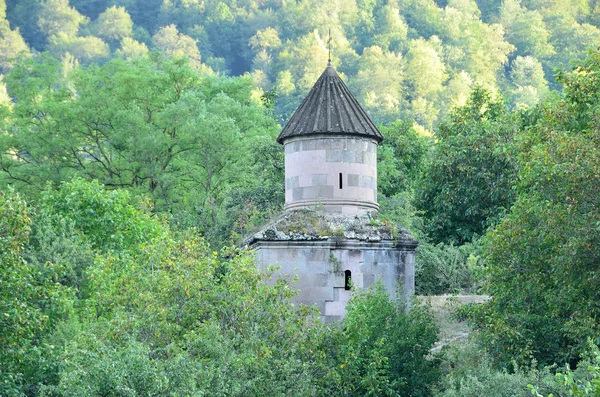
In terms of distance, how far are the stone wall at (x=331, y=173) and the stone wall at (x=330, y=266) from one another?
1.27 meters

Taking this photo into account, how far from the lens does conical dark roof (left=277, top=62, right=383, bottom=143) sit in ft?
125

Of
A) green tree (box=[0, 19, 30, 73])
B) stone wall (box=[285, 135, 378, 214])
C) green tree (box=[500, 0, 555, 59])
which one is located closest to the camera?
stone wall (box=[285, 135, 378, 214])

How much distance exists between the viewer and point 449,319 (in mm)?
37188

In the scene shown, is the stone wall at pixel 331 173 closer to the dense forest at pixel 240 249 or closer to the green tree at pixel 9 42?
the dense forest at pixel 240 249

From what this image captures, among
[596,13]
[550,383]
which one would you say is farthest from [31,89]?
[596,13]

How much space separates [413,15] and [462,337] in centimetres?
12493

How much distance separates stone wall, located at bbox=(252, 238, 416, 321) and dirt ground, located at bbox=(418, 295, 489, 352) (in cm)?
152

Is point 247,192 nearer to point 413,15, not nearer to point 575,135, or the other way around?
point 575,135

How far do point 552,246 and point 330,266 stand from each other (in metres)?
6.35

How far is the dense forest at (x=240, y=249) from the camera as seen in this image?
31703 mm

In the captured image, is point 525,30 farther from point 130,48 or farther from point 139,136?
point 139,136

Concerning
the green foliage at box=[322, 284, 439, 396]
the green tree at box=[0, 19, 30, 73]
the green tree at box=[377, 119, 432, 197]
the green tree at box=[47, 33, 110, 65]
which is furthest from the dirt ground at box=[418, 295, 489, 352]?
the green tree at box=[47, 33, 110, 65]

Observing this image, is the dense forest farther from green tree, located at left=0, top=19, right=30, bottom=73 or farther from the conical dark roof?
green tree, located at left=0, top=19, right=30, bottom=73

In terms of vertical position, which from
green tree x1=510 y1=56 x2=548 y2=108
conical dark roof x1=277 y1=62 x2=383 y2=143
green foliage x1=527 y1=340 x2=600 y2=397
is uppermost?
green tree x1=510 y1=56 x2=548 y2=108
